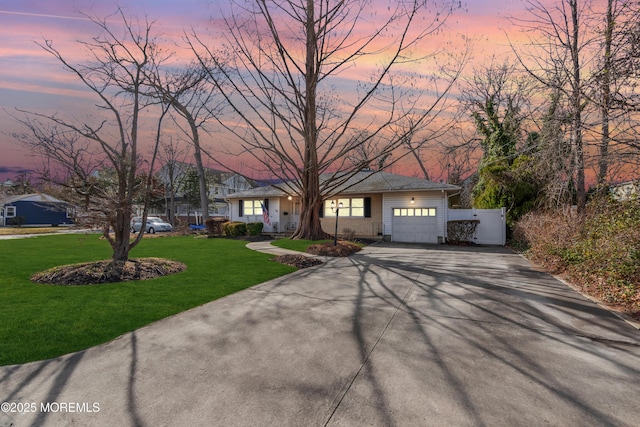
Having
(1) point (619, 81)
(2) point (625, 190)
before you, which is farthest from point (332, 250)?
(1) point (619, 81)

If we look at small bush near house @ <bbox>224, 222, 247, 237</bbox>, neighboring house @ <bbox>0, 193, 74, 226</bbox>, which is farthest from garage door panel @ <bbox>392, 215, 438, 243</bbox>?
neighboring house @ <bbox>0, 193, 74, 226</bbox>

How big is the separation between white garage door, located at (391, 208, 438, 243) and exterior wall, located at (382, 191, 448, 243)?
191mm

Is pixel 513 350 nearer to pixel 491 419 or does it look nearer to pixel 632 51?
pixel 491 419

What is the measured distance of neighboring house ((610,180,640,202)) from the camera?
536 centimetres

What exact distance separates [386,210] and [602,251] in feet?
35.5

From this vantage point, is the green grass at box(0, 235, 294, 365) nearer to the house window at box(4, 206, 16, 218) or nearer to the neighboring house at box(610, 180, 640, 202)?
the neighboring house at box(610, 180, 640, 202)

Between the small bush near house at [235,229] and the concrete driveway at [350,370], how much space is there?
1362 centimetres

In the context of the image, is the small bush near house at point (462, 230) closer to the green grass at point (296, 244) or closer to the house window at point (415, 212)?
the house window at point (415, 212)

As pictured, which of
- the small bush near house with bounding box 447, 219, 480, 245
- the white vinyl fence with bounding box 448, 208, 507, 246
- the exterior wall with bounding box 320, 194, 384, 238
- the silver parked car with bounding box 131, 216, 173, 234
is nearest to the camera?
the white vinyl fence with bounding box 448, 208, 507, 246

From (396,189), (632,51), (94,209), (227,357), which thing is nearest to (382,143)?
(396,189)

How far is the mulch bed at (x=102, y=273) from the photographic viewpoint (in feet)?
20.0

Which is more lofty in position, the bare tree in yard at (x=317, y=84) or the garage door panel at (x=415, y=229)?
the bare tree in yard at (x=317, y=84)

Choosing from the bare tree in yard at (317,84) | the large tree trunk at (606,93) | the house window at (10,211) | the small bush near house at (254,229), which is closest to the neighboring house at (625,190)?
the large tree trunk at (606,93)

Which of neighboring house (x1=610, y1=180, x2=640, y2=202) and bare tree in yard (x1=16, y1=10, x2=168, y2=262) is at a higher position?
bare tree in yard (x1=16, y1=10, x2=168, y2=262)
